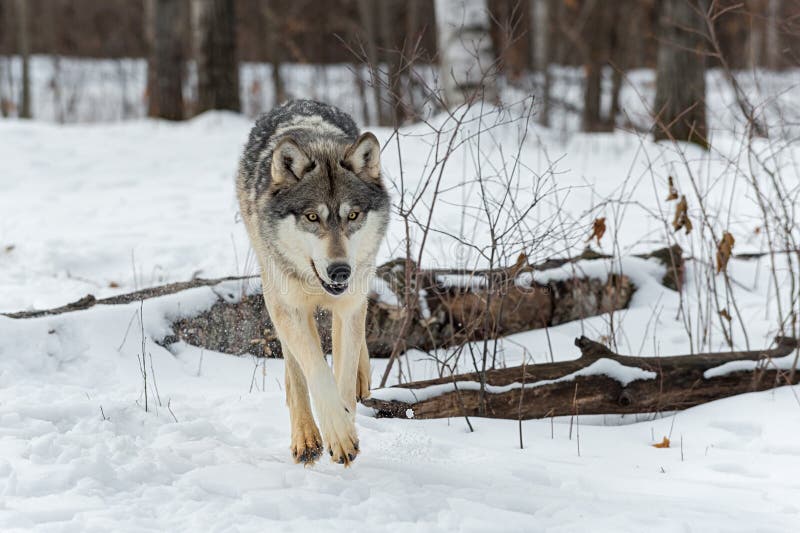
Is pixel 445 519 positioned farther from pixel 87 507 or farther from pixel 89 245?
pixel 89 245

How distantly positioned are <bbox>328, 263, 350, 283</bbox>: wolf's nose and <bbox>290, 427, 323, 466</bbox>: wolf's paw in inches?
30.3

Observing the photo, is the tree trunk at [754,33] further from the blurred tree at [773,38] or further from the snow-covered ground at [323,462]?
the snow-covered ground at [323,462]

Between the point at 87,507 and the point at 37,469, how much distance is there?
375 mm

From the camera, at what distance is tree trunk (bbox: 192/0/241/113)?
1181 centimetres

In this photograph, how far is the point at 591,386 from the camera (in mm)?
4277

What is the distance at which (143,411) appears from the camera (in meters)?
3.90

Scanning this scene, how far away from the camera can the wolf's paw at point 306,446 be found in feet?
Answer: 11.9

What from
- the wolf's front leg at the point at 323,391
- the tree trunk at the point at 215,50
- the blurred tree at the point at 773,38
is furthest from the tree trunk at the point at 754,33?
the tree trunk at the point at 215,50

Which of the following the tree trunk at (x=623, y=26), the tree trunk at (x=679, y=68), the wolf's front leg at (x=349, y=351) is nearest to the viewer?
the wolf's front leg at (x=349, y=351)

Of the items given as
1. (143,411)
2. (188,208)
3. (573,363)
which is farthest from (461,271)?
(188,208)

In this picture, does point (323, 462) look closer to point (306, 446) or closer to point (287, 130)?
point (306, 446)

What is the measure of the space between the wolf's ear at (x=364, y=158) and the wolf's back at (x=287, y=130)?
0.31 m

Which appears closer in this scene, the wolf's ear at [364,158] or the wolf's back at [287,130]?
the wolf's ear at [364,158]

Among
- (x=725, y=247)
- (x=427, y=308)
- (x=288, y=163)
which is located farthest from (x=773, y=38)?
(x=288, y=163)
